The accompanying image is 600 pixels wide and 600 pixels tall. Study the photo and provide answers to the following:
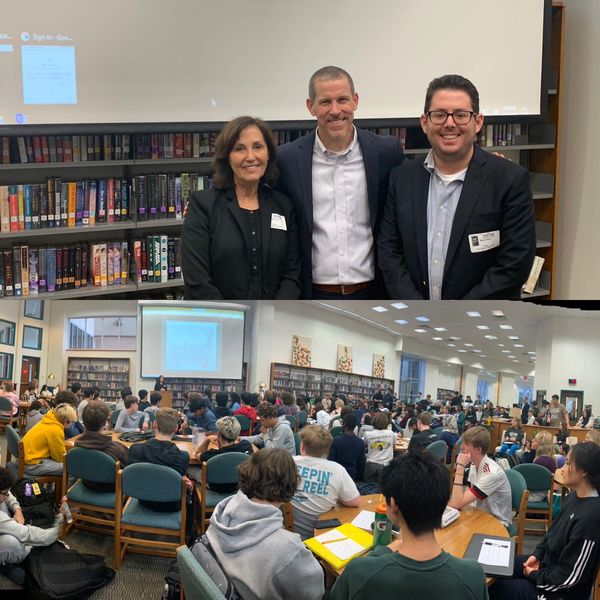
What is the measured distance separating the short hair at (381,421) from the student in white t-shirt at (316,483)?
142 millimetres

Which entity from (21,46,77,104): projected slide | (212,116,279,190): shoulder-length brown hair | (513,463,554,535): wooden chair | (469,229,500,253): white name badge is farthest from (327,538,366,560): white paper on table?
(21,46,77,104): projected slide

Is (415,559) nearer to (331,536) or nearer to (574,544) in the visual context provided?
(331,536)

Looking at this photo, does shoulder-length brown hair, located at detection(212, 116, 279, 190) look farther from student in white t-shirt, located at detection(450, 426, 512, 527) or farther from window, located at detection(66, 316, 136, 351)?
student in white t-shirt, located at detection(450, 426, 512, 527)

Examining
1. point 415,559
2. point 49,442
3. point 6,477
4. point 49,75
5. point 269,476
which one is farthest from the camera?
point 49,75

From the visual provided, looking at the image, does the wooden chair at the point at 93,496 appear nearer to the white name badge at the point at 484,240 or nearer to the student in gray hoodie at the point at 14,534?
the student in gray hoodie at the point at 14,534

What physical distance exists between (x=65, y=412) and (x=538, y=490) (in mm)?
1433

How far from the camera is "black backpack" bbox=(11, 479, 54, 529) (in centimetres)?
218

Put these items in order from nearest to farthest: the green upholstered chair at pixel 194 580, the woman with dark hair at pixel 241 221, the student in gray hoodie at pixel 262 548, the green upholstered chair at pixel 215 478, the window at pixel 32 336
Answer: the green upholstered chair at pixel 194 580 → the student in gray hoodie at pixel 262 548 → the green upholstered chair at pixel 215 478 → the window at pixel 32 336 → the woman with dark hair at pixel 241 221

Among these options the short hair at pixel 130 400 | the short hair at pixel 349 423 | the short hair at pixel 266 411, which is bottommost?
the short hair at pixel 349 423

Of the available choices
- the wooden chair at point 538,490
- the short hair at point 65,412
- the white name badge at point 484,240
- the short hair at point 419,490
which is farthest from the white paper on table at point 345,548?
the white name badge at point 484,240

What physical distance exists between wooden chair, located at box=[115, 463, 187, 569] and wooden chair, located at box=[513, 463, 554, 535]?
1.00m

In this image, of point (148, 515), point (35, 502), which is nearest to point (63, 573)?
point (35, 502)

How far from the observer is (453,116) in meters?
2.37

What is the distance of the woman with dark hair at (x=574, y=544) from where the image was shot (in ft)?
6.47
